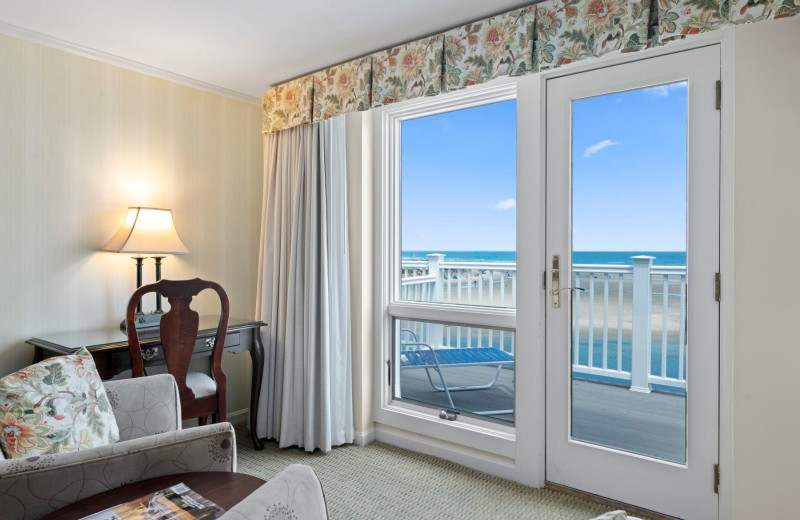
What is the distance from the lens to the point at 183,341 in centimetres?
253

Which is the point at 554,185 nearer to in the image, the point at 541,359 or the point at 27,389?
the point at 541,359

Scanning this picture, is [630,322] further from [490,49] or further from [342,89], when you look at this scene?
[342,89]

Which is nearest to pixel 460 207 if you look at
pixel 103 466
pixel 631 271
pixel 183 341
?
pixel 631 271

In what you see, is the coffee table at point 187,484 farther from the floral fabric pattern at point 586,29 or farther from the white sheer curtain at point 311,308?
the floral fabric pattern at point 586,29

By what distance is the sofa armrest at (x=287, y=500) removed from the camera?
743mm

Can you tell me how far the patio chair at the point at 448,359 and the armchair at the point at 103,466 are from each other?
1.83 metres

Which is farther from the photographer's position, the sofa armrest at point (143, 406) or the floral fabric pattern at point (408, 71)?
the floral fabric pattern at point (408, 71)

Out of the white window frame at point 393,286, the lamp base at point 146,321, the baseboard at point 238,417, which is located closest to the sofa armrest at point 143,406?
the lamp base at point 146,321

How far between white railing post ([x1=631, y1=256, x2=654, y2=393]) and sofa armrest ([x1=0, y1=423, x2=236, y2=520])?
1.91m

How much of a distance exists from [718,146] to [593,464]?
161cm

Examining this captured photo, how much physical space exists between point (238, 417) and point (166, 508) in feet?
8.45

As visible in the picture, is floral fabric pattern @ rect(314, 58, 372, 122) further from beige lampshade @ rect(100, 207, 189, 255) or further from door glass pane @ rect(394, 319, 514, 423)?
door glass pane @ rect(394, 319, 514, 423)

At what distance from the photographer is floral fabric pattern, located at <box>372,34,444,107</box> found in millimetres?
2609

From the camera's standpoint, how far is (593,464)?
94.7 inches
